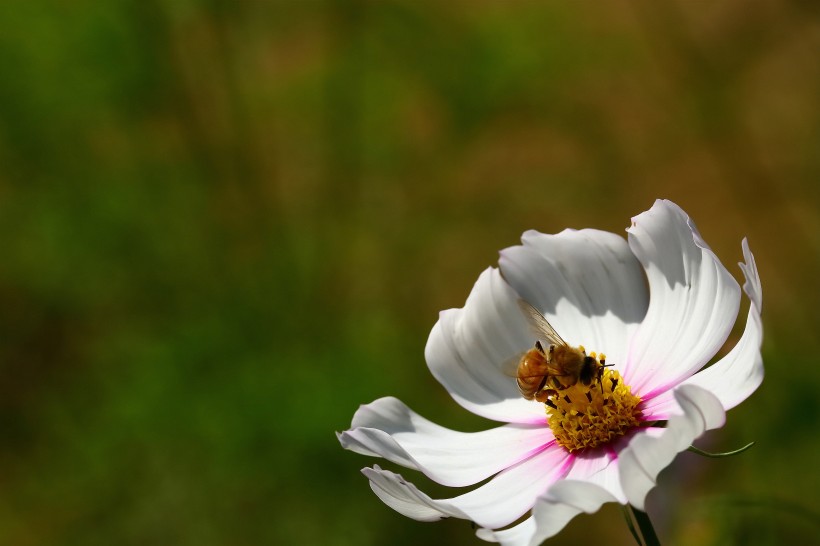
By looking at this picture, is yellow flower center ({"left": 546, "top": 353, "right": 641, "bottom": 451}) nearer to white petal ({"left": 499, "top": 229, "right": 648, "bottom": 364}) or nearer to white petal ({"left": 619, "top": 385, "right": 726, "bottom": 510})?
white petal ({"left": 499, "top": 229, "right": 648, "bottom": 364})

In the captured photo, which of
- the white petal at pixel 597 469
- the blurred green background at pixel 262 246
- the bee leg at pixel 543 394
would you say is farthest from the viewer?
the blurred green background at pixel 262 246

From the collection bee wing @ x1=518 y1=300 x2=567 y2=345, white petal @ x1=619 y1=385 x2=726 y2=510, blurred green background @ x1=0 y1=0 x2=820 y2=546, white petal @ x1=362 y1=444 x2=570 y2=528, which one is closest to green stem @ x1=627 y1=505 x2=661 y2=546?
white petal @ x1=619 y1=385 x2=726 y2=510

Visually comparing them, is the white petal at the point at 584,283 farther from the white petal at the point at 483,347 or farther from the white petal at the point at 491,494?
the white petal at the point at 491,494

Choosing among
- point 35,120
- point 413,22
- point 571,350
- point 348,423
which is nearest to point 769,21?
point 413,22

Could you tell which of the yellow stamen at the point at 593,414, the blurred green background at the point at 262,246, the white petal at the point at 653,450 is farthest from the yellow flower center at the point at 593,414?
the blurred green background at the point at 262,246

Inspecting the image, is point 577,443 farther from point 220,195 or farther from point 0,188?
point 0,188
